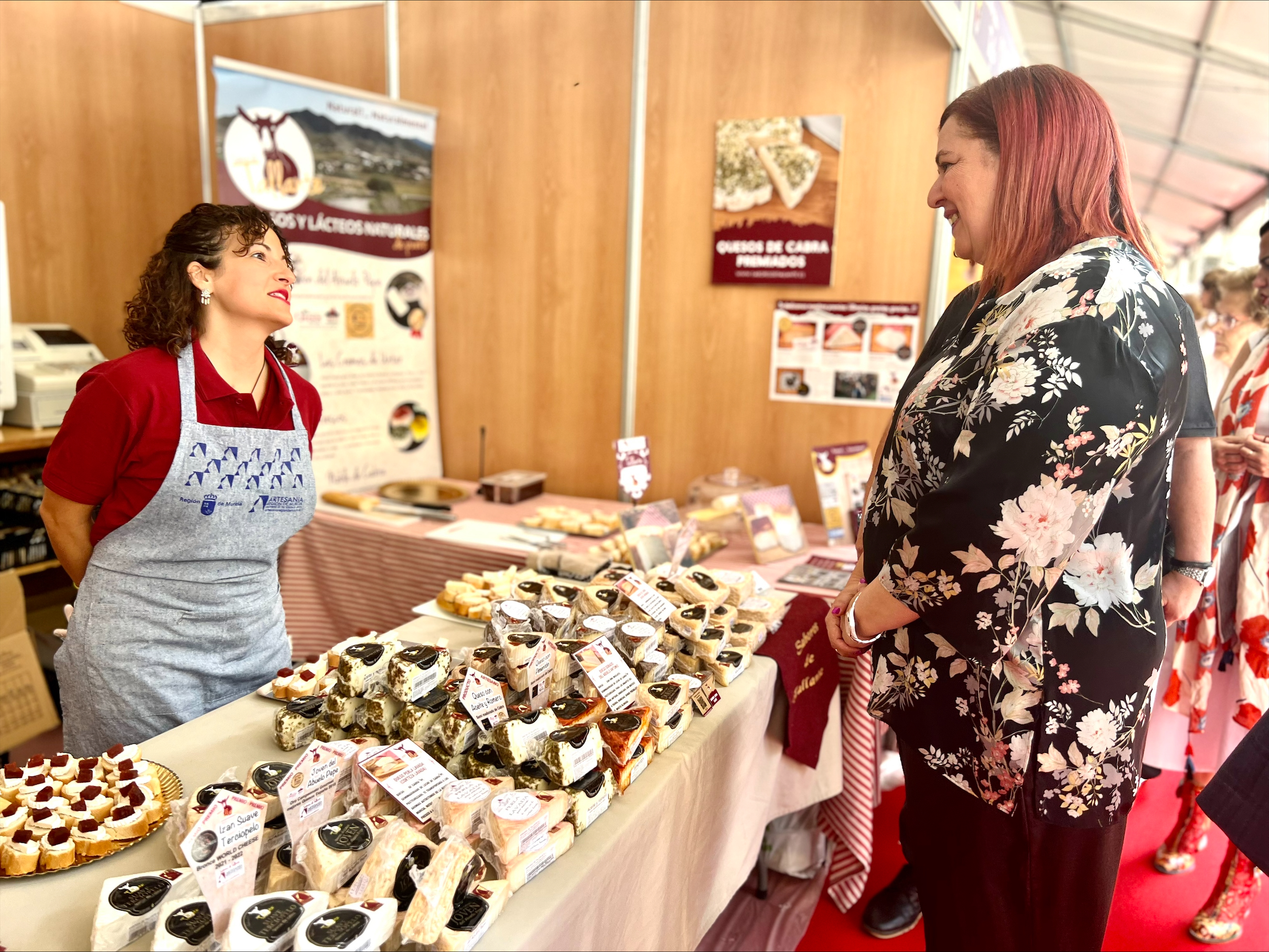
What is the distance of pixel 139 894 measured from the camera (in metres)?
1.01

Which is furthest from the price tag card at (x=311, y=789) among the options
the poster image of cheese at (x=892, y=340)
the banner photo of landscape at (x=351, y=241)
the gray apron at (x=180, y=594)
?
the poster image of cheese at (x=892, y=340)

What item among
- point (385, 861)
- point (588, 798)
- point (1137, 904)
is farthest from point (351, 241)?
point (1137, 904)

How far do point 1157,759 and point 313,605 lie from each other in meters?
2.80

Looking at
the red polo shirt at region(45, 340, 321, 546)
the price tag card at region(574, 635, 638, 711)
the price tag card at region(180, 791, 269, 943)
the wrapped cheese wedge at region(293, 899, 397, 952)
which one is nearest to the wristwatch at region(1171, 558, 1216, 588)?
the price tag card at region(574, 635, 638, 711)

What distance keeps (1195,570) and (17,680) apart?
3.41 metres

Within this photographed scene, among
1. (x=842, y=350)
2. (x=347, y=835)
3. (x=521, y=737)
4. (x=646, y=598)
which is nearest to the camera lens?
(x=347, y=835)

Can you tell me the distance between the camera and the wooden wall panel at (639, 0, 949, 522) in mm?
2932

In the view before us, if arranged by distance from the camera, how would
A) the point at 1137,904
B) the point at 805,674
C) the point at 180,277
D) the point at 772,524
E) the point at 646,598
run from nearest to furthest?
the point at 180,277 → the point at 646,598 → the point at 805,674 → the point at 1137,904 → the point at 772,524

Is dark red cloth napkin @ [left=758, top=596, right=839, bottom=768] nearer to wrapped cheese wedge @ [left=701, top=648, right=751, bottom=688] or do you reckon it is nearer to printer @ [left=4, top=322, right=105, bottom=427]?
wrapped cheese wedge @ [left=701, top=648, right=751, bottom=688]

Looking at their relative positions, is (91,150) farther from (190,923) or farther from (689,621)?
(190,923)

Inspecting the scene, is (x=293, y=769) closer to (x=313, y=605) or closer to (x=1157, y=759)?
(x=313, y=605)

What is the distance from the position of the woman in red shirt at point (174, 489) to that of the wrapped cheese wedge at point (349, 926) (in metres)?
0.90

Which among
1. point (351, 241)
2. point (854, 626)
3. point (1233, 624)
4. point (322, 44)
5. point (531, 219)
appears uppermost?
point (322, 44)

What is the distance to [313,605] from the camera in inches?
126
